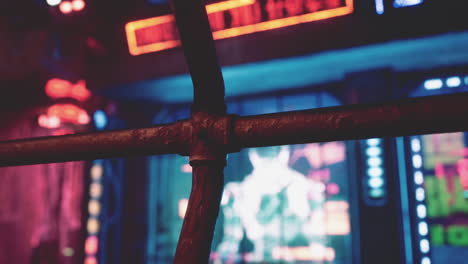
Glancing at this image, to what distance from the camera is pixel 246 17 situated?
4914 mm

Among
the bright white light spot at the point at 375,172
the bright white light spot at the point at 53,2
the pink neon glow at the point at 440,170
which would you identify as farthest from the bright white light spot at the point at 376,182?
the bright white light spot at the point at 53,2

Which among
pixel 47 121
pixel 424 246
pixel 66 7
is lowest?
pixel 424 246

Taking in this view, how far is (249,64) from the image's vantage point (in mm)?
5199

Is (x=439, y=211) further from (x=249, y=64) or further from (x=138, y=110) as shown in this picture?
(x=138, y=110)

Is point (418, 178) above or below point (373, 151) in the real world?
below

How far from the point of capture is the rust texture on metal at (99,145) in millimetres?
604

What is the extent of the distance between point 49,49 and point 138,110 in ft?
5.64

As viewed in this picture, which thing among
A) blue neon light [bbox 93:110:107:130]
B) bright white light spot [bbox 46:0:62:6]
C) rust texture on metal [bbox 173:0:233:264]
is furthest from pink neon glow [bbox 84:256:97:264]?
Result: rust texture on metal [bbox 173:0:233:264]

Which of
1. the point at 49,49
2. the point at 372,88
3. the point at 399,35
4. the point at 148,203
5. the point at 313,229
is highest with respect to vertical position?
the point at 49,49

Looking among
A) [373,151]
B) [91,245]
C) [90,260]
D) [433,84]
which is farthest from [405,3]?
[90,260]

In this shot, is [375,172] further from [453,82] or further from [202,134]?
[202,134]

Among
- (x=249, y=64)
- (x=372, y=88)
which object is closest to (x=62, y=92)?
(x=249, y=64)

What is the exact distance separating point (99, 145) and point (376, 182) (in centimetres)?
462

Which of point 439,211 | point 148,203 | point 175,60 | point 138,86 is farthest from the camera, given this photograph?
point 148,203
